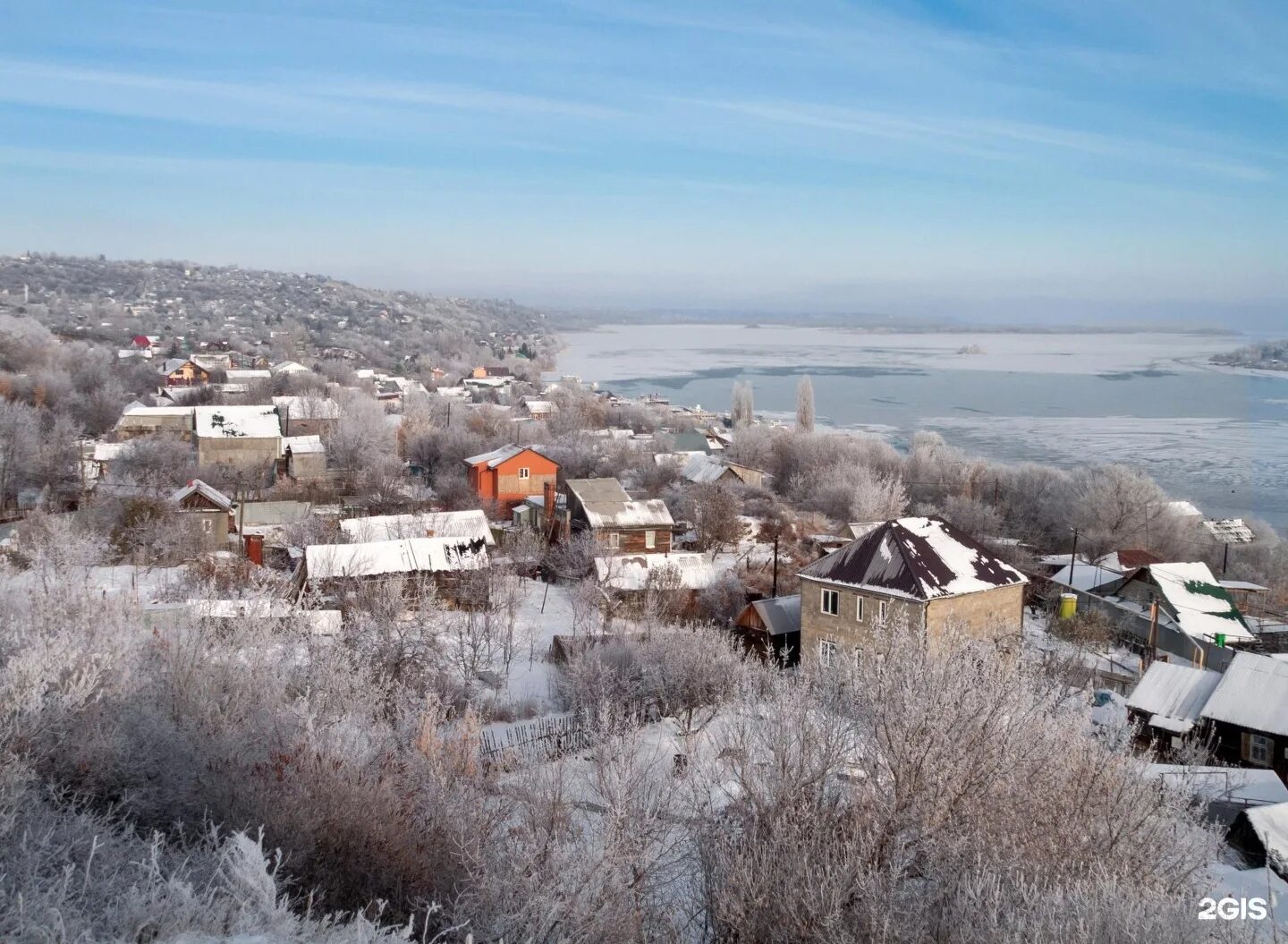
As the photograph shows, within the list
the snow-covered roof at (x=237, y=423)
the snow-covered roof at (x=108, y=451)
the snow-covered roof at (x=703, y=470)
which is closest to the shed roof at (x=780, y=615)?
the snow-covered roof at (x=703, y=470)

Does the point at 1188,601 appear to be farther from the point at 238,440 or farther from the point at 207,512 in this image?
the point at 238,440

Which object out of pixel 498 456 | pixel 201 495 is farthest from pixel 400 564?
pixel 498 456

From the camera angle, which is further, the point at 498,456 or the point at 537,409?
the point at 537,409

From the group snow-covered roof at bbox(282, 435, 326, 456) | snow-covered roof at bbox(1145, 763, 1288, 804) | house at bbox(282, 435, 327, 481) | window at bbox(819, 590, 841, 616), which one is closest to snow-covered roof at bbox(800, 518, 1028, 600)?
window at bbox(819, 590, 841, 616)

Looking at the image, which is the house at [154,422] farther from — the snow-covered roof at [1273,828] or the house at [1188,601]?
the snow-covered roof at [1273,828]

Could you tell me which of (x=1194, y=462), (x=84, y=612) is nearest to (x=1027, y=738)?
(x=84, y=612)

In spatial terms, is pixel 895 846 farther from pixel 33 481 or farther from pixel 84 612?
pixel 33 481

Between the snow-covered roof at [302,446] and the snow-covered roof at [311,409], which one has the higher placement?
the snow-covered roof at [311,409]
